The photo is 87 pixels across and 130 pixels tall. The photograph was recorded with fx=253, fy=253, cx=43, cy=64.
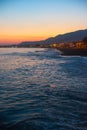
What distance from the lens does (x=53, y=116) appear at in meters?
9.08

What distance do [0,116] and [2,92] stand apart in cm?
502

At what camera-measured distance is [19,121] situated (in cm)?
851

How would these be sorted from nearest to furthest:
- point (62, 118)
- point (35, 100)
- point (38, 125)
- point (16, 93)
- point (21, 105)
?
point (38, 125) < point (62, 118) < point (21, 105) < point (35, 100) < point (16, 93)

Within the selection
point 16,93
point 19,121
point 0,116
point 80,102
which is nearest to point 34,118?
point 19,121

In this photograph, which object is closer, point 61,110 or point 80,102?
point 61,110

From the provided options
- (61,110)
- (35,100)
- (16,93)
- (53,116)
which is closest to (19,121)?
(53,116)

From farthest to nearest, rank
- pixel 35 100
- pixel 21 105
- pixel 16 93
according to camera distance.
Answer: pixel 16 93 → pixel 35 100 → pixel 21 105

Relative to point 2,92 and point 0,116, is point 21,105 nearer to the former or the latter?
point 0,116

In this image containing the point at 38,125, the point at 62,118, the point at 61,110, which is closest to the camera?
the point at 38,125

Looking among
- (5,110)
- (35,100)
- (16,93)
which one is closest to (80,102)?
(35,100)

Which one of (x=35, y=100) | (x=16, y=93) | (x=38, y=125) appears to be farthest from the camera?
(x=16, y=93)

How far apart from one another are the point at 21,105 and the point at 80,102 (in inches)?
101

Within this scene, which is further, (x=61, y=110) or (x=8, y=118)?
(x=61, y=110)

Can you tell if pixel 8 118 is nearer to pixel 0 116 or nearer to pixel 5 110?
pixel 0 116
